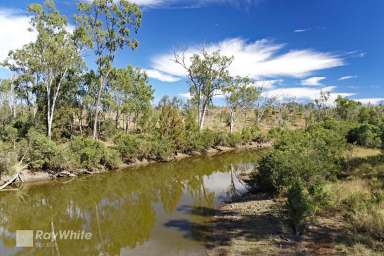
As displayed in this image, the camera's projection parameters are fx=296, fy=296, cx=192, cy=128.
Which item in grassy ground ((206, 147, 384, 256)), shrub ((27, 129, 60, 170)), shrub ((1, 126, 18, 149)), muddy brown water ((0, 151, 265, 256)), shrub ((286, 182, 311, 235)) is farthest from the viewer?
shrub ((1, 126, 18, 149))

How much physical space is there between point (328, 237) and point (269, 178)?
18.0ft

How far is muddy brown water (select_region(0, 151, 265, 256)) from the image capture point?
10133mm

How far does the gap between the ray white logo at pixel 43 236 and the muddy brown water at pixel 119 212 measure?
0.17 ft

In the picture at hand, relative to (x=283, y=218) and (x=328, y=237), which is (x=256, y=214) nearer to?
(x=283, y=218)

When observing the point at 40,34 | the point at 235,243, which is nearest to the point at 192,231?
the point at 235,243

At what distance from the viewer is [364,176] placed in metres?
14.1

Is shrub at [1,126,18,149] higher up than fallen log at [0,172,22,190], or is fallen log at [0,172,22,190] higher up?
shrub at [1,126,18,149]

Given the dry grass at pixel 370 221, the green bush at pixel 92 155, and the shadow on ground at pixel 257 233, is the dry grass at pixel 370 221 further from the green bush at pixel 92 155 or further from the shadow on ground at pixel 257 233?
the green bush at pixel 92 155

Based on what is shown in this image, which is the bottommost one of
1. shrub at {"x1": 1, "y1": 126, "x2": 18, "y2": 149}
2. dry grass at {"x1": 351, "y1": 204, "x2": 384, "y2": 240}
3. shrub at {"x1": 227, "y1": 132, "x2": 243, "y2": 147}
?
dry grass at {"x1": 351, "y1": 204, "x2": 384, "y2": 240}

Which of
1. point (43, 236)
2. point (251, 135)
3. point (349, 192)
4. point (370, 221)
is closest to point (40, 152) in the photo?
point (43, 236)

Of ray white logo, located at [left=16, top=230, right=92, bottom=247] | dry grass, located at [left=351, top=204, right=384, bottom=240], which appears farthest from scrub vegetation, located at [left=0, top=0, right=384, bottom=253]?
ray white logo, located at [left=16, top=230, right=92, bottom=247]

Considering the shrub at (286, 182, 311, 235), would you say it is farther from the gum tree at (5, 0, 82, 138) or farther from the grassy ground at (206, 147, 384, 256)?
the gum tree at (5, 0, 82, 138)

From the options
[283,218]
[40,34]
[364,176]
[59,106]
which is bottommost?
[283,218]

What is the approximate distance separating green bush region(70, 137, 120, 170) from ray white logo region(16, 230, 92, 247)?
11.1 metres
